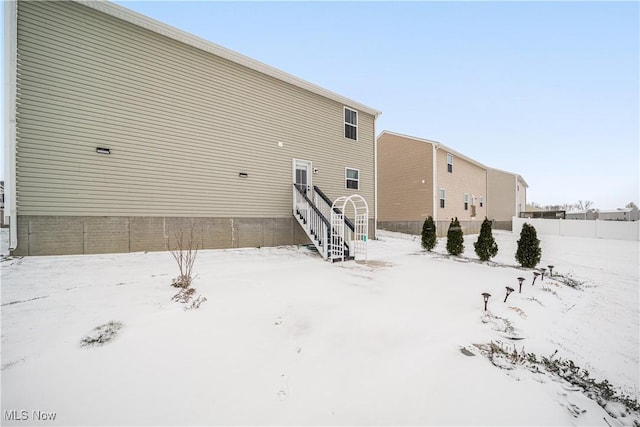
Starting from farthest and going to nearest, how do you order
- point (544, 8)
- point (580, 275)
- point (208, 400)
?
point (544, 8) < point (580, 275) < point (208, 400)

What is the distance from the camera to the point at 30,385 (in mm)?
2006

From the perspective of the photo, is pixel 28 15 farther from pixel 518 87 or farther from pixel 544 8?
pixel 518 87

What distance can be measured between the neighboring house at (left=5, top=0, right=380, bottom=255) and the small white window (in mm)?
2451

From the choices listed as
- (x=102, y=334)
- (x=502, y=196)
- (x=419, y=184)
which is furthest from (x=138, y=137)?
(x=502, y=196)

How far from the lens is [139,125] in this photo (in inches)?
276

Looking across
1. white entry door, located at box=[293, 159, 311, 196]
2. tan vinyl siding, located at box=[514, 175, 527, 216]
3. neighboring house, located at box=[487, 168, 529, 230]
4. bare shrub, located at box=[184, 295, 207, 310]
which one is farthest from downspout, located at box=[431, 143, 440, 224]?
tan vinyl siding, located at box=[514, 175, 527, 216]

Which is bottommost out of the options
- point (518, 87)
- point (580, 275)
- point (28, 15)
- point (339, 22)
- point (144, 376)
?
point (580, 275)

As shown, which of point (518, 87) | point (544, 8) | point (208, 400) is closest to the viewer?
point (208, 400)

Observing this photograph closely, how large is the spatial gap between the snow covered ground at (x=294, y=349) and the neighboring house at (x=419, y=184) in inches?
424

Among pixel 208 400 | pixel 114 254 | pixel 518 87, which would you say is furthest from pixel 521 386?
pixel 518 87

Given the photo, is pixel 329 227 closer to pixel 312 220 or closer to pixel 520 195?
pixel 312 220

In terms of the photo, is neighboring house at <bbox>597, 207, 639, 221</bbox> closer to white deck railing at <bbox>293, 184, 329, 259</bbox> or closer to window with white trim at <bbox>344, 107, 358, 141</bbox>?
window with white trim at <bbox>344, 107, 358, 141</bbox>

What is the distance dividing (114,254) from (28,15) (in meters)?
6.18

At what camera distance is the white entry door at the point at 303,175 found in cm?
1007
